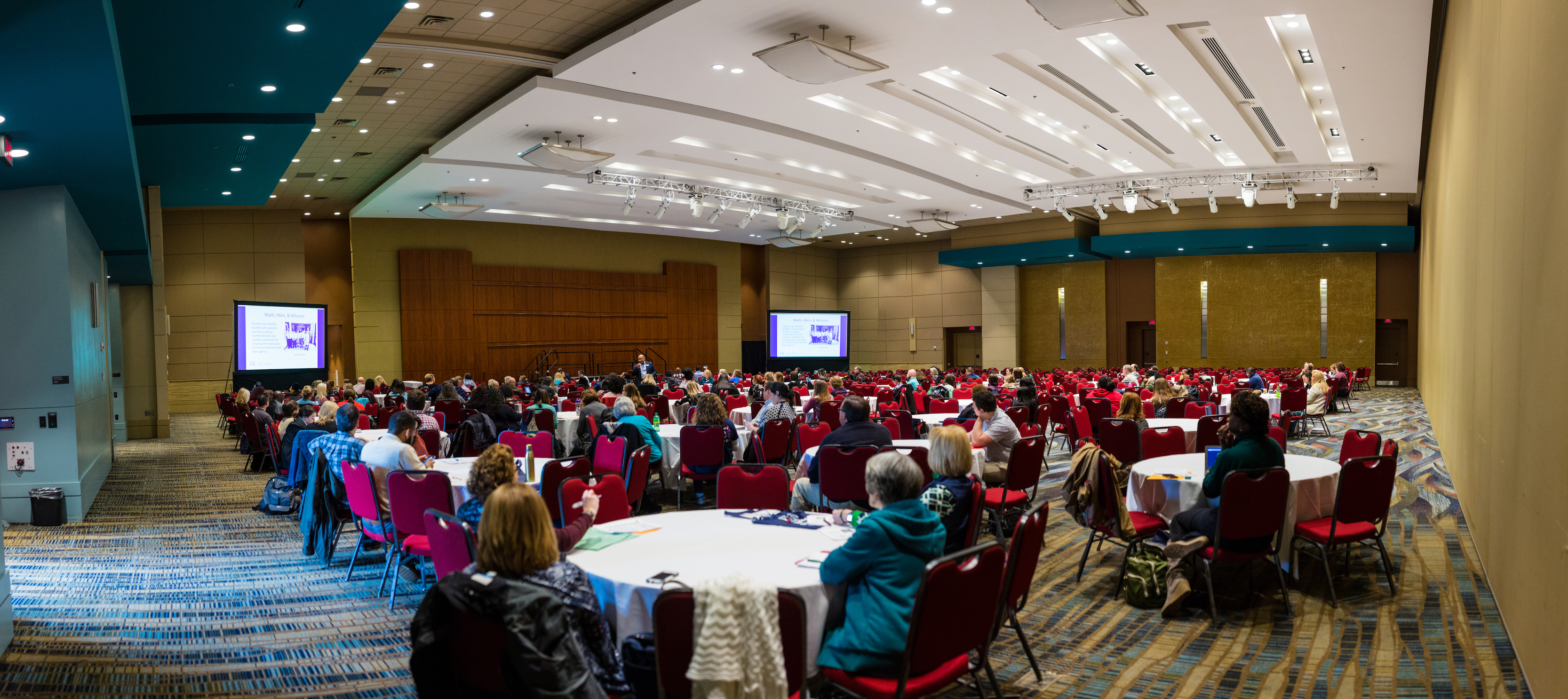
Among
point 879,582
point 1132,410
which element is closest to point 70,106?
point 879,582

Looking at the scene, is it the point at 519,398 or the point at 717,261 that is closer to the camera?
the point at 519,398

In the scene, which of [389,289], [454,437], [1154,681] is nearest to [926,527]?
[1154,681]

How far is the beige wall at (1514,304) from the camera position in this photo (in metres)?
3.07

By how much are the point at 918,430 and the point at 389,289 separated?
17.4m

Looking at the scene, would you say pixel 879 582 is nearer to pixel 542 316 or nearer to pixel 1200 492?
pixel 1200 492

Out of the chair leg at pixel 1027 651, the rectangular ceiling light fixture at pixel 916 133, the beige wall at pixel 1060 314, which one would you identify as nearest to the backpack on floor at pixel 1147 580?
the chair leg at pixel 1027 651

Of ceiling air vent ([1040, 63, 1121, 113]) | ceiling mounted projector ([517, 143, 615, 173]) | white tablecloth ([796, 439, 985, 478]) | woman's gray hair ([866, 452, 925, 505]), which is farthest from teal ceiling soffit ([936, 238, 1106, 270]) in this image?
woman's gray hair ([866, 452, 925, 505])

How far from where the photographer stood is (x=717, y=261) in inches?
1087

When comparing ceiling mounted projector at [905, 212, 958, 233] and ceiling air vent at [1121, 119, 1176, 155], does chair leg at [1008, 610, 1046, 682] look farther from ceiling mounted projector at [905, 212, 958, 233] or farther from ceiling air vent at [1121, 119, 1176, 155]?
ceiling mounted projector at [905, 212, 958, 233]

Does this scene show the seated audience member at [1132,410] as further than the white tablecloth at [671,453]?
No

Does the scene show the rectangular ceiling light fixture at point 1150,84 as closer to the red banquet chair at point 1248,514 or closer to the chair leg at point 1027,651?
the red banquet chair at point 1248,514

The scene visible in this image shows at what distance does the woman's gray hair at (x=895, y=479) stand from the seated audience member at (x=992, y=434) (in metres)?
3.32

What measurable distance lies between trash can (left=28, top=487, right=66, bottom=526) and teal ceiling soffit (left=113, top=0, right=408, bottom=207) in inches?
134

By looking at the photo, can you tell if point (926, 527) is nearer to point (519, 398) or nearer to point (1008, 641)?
point (1008, 641)
